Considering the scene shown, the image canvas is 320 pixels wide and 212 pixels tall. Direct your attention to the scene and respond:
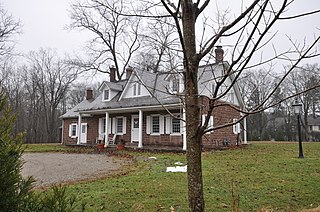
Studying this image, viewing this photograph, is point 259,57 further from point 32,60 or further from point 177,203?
point 32,60

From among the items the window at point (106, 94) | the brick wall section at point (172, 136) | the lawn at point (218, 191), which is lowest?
the lawn at point (218, 191)

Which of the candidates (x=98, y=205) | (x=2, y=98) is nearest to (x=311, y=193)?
(x=98, y=205)

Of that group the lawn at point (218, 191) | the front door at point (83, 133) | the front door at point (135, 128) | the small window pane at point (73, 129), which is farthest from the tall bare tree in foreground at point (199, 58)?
the small window pane at point (73, 129)

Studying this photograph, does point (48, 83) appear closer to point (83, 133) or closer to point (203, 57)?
point (83, 133)

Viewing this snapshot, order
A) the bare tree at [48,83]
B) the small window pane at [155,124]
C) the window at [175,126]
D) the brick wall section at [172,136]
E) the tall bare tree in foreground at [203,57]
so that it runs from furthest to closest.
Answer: the bare tree at [48,83], the small window pane at [155,124], the window at [175,126], the brick wall section at [172,136], the tall bare tree in foreground at [203,57]

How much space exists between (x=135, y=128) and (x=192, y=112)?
17996mm

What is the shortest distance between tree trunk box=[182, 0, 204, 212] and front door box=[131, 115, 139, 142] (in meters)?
17.7

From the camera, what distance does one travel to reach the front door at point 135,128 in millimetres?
19547

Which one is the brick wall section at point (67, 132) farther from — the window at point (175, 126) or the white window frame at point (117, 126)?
the window at point (175, 126)

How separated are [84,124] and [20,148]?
22470 mm

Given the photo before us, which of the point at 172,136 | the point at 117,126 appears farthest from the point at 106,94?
the point at 172,136

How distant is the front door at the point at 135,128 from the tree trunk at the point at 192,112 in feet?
58.1

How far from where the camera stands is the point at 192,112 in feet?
6.45

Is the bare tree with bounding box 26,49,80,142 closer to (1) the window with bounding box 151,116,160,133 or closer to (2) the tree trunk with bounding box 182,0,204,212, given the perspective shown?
(1) the window with bounding box 151,116,160,133
